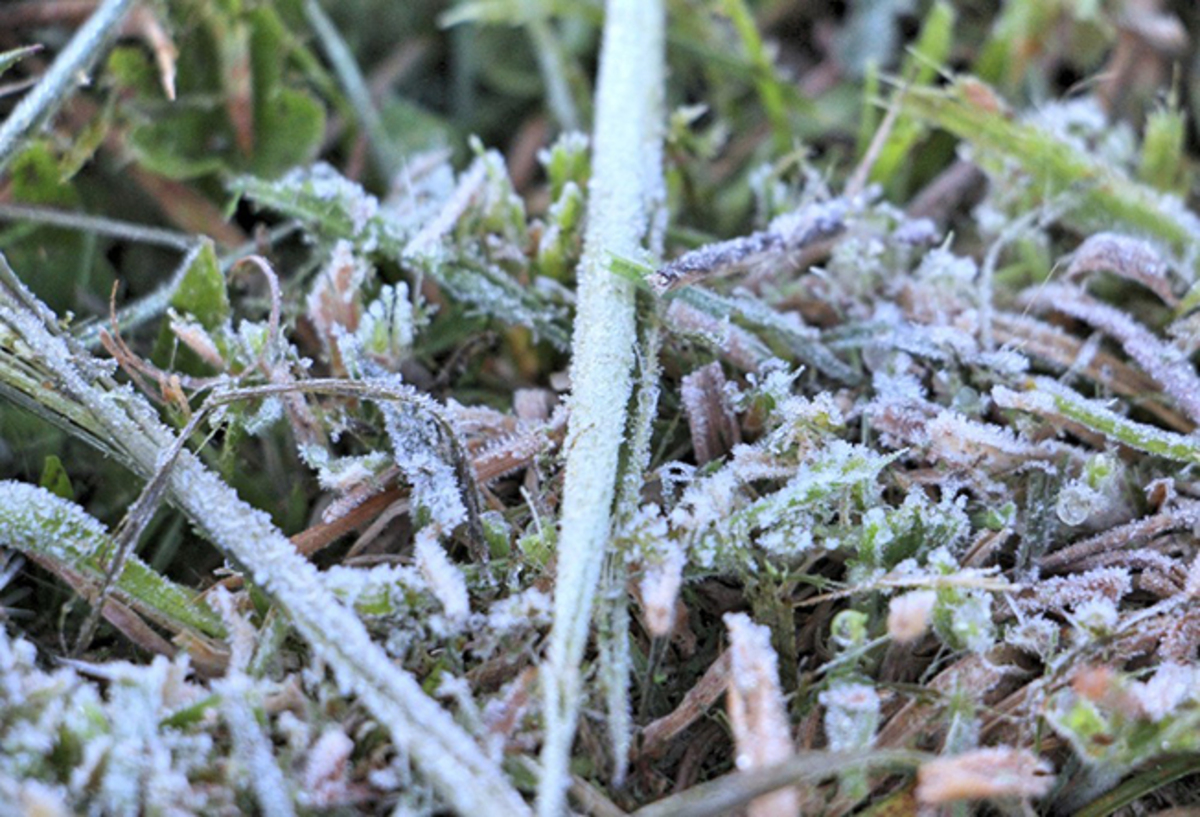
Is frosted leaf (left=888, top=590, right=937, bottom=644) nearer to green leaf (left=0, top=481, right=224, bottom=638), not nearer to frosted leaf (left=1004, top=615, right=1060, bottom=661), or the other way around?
frosted leaf (left=1004, top=615, right=1060, bottom=661)

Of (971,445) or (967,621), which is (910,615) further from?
(971,445)

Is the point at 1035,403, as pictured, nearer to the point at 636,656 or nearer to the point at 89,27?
the point at 636,656

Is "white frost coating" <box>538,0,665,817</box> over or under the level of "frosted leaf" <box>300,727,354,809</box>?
over

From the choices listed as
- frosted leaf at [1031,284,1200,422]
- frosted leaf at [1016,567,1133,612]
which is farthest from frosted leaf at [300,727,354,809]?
frosted leaf at [1031,284,1200,422]

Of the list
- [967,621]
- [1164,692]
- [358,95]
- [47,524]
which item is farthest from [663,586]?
[358,95]

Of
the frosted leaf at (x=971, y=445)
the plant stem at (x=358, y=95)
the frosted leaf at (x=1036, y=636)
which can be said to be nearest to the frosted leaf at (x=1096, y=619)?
the frosted leaf at (x=1036, y=636)

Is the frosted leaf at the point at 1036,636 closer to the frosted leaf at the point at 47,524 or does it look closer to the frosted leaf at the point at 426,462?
the frosted leaf at the point at 426,462
